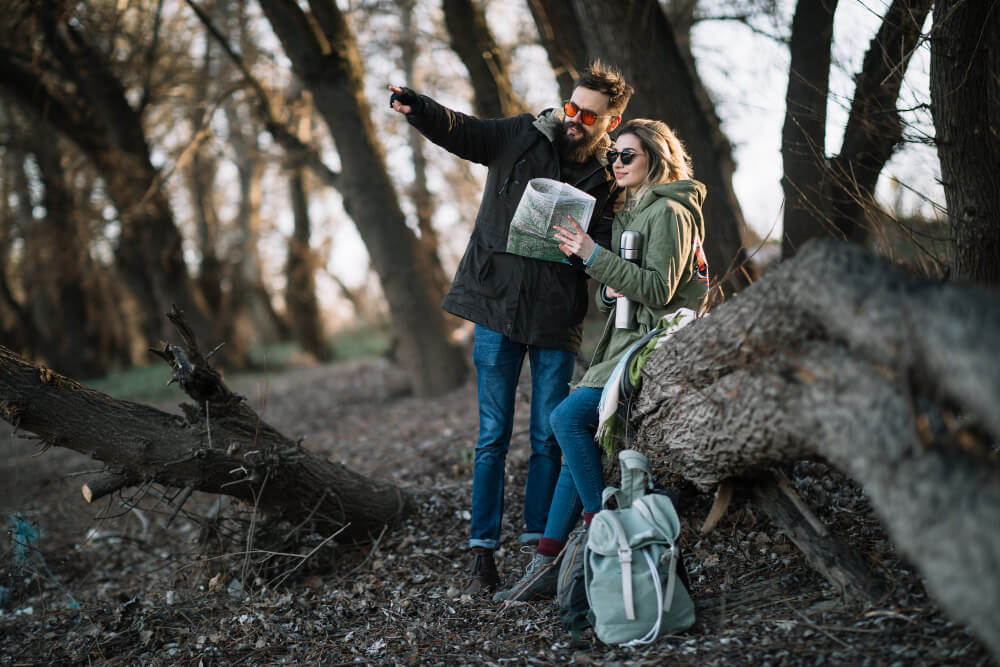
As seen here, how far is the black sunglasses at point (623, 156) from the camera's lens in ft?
10.6

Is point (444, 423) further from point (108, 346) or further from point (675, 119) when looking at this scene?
point (108, 346)

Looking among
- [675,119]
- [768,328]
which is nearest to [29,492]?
[675,119]

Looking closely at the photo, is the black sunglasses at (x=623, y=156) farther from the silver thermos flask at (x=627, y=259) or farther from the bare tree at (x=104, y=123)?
the bare tree at (x=104, y=123)

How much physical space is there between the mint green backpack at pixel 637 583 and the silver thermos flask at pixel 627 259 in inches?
33.2

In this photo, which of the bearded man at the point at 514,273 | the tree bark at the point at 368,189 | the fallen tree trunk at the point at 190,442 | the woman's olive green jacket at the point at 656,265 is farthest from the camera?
the tree bark at the point at 368,189

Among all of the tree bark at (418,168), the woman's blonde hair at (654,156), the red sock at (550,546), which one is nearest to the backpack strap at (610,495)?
the red sock at (550,546)

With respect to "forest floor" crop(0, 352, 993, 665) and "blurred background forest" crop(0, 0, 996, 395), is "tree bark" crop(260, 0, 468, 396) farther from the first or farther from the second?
"forest floor" crop(0, 352, 993, 665)

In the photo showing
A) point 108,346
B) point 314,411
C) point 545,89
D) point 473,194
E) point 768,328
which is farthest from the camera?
point 108,346

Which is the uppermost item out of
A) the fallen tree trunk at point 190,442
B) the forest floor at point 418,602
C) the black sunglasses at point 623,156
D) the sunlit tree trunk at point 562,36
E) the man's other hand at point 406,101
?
the sunlit tree trunk at point 562,36

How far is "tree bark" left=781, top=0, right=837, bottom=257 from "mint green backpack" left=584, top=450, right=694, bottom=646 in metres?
2.49

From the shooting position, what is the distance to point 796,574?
9.84 ft

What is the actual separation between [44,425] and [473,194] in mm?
10505

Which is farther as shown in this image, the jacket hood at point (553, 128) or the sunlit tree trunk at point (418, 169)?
the sunlit tree trunk at point (418, 169)

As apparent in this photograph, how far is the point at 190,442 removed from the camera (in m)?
3.62
